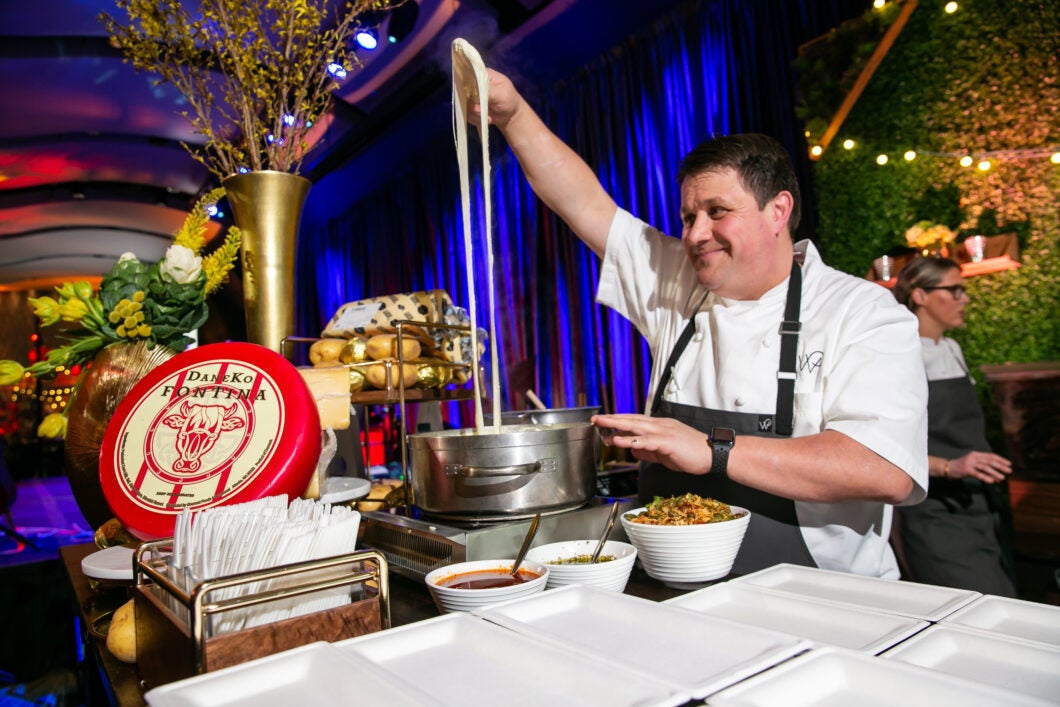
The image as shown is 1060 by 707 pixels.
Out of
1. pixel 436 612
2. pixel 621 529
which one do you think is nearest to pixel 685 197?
pixel 621 529

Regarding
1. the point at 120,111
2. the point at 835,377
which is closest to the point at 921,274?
the point at 835,377

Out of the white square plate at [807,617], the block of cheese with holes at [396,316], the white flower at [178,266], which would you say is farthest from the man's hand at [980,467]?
the white flower at [178,266]

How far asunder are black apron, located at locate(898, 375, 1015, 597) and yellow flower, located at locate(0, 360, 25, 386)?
313cm

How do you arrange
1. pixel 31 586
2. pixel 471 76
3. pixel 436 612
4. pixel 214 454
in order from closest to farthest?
pixel 436 612 < pixel 214 454 < pixel 471 76 < pixel 31 586

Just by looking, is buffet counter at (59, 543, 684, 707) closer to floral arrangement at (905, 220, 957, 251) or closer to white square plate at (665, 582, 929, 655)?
white square plate at (665, 582, 929, 655)

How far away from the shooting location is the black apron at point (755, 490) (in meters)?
1.43

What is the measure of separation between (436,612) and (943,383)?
281cm

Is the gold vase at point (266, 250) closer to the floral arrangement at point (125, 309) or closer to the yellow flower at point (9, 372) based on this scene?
the floral arrangement at point (125, 309)

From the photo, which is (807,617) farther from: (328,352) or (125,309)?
(328,352)

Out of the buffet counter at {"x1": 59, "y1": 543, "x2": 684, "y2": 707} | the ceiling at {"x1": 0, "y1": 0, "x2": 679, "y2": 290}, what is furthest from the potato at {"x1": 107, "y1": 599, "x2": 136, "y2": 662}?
the ceiling at {"x1": 0, "y1": 0, "x2": 679, "y2": 290}

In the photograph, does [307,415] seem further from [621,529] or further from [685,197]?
[685,197]

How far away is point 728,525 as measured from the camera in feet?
3.47

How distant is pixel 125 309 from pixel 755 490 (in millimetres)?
1458

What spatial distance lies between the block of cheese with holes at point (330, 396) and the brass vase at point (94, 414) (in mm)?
382
